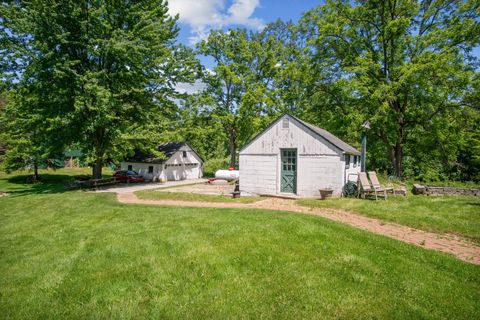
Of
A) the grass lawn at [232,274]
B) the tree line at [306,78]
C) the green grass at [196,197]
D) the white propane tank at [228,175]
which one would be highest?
the tree line at [306,78]

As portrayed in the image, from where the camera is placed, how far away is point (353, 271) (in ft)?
19.4

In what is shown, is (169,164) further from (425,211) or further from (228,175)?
(425,211)

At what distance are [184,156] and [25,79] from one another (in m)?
17.3

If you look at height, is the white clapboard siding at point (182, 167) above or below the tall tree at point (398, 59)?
below

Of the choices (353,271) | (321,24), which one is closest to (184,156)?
(321,24)

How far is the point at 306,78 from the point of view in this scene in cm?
2650

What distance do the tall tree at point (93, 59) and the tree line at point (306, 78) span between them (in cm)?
10

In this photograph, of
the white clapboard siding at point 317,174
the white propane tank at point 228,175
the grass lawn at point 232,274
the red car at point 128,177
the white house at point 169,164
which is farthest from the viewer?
the white house at point 169,164

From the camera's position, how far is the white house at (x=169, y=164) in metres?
31.0

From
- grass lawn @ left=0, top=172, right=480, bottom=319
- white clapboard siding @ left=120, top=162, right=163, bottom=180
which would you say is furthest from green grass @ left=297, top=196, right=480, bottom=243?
white clapboard siding @ left=120, top=162, right=163, bottom=180

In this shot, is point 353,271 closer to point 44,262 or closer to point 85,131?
point 44,262

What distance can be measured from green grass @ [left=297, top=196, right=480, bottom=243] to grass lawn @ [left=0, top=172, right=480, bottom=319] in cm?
272

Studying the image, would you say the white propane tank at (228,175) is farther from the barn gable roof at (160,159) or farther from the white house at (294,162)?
the white house at (294,162)

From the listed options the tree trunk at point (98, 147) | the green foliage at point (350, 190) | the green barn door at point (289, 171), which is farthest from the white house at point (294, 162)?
the tree trunk at point (98, 147)
